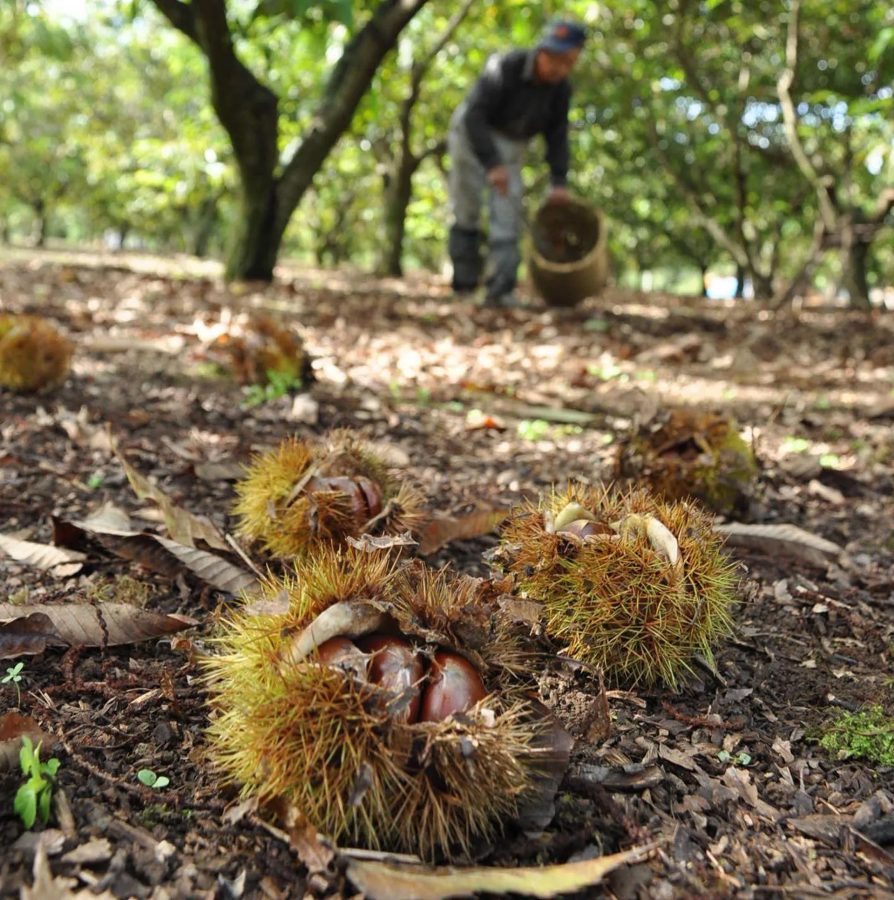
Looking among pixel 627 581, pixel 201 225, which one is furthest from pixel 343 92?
pixel 201 225

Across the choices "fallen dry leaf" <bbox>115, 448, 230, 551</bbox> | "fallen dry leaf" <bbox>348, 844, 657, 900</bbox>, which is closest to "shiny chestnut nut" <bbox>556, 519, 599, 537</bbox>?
"fallen dry leaf" <bbox>348, 844, 657, 900</bbox>

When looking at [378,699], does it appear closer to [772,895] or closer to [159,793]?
[159,793]

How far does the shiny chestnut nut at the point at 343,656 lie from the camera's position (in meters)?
1.30

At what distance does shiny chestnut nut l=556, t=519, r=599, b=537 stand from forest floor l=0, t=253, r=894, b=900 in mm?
320

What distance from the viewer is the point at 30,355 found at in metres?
3.62

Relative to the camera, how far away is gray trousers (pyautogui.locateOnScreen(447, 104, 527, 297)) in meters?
7.35

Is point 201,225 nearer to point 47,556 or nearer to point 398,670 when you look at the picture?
point 47,556

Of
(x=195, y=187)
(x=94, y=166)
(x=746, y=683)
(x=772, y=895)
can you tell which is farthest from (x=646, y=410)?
(x=94, y=166)

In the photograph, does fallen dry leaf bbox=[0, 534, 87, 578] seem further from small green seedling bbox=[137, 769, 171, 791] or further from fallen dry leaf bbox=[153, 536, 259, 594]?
small green seedling bbox=[137, 769, 171, 791]

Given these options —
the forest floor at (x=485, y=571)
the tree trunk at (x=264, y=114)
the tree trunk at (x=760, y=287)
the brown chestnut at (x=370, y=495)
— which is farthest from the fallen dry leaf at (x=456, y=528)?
the tree trunk at (x=760, y=287)

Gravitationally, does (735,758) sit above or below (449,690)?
below

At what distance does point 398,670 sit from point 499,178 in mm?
6263

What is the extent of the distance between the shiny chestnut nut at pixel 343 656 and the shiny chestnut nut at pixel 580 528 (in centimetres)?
62

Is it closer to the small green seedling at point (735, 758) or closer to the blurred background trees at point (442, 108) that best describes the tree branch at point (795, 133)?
the blurred background trees at point (442, 108)
